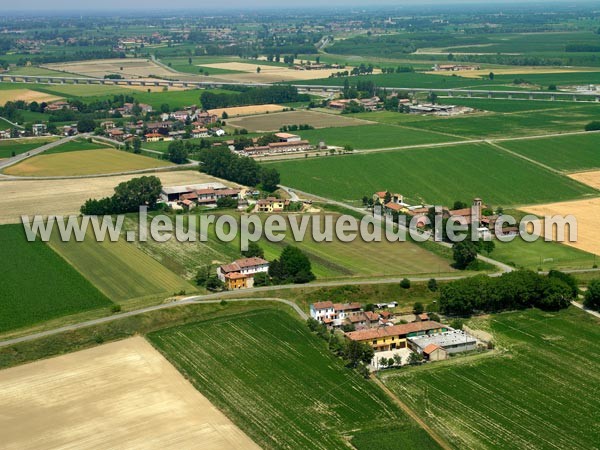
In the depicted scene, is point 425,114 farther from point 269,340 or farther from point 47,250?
point 269,340

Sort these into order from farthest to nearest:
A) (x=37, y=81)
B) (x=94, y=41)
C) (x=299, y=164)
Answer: (x=94, y=41) < (x=37, y=81) < (x=299, y=164)

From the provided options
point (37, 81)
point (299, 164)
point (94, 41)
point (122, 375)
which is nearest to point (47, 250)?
point (122, 375)

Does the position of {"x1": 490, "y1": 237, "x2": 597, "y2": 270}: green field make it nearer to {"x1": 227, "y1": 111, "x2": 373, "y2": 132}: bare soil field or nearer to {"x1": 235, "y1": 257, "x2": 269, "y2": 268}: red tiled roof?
{"x1": 235, "y1": 257, "x2": 269, "y2": 268}: red tiled roof

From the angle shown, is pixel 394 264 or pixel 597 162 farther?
pixel 597 162

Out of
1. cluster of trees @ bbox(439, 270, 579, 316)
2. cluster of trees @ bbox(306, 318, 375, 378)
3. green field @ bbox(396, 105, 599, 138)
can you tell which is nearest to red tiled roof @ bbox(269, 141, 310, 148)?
green field @ bbox(396, 105, 599, 138)

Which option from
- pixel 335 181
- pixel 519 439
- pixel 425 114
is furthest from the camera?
pixel 425 114
